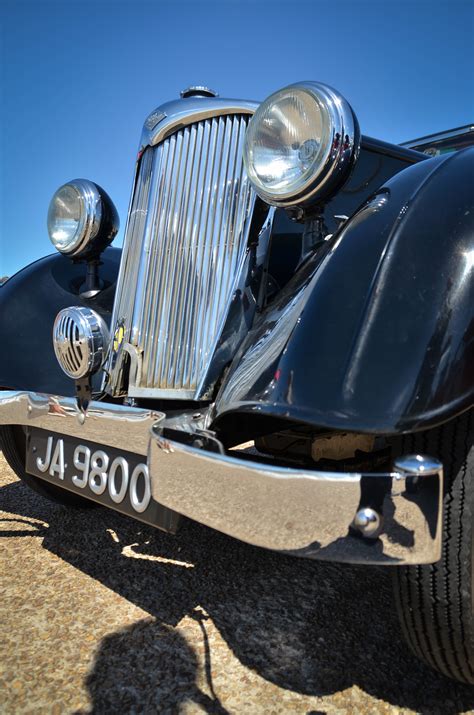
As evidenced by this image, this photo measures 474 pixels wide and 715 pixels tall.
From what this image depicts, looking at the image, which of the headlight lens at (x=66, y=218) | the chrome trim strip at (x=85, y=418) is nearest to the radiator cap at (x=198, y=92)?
the headlight lens at (x=66, y=218)

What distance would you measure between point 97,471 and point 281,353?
71 centimetres

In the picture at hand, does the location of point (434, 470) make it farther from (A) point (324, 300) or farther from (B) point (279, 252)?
(B) point (279, 252)

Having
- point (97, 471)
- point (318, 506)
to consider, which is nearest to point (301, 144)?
point (318, 506)

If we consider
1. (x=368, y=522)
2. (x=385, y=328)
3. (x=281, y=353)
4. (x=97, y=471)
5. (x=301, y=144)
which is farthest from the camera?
(x=97, y=471)

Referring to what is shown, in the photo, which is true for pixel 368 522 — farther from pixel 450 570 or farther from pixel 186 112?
pixel 186 112

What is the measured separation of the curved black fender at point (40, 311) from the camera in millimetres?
2248

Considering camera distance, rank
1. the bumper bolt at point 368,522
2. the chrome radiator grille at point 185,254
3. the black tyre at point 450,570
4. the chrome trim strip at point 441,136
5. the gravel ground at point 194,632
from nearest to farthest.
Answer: the bumper bolt at point 368,522 < the black tyre at point 450,570 < the gravel ground at point 194,632 < the chrome radiator grille at point 185,254 < the chrome trim strip at point 441,136

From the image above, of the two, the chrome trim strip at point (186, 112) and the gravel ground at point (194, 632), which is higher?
the chrome trim strip at point (186, 112)

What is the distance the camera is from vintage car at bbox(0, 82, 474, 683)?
1014mm

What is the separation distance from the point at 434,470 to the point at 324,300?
428mm

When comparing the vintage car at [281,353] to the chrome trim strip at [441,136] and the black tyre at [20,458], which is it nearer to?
the black tyre at [20,458]

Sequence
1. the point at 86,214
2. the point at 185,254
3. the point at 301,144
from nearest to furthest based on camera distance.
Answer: the point at 301,144 → the point at 185,254 → the point at 86,214

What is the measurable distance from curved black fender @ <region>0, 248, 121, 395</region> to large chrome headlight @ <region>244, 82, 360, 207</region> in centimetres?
117

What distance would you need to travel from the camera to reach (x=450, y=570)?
1111 mm
